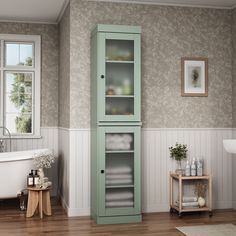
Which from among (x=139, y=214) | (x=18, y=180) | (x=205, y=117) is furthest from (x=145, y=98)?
(x=18, y=180)

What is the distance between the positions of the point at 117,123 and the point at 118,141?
0.70ft

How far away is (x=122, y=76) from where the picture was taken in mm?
4930

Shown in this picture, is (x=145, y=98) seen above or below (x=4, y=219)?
above

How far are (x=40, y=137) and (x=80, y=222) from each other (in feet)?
6.77

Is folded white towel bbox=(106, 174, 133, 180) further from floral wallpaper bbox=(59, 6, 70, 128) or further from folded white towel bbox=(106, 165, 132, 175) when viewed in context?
floral wallpaper bbox=(59, 6, 70, 128)

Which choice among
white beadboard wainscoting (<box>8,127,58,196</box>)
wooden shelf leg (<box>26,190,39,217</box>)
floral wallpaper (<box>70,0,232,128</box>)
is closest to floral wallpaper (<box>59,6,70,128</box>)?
floral wallpaper (<box>70,0,232,128</box>)

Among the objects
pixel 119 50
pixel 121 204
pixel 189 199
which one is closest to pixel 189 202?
pixel 189 199

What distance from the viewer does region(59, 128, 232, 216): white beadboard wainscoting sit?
5.20 m

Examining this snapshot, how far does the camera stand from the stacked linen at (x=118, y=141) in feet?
16.0

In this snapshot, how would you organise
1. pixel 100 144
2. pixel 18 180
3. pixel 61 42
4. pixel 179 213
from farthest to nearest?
pixel 61 42 → pixel 18 180 → pixel 179 213 → pixel 100 144

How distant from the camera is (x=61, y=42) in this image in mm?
6230

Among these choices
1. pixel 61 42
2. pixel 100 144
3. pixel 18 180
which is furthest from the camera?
pixel 61 42

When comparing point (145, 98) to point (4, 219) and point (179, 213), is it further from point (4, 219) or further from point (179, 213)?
point (4, 219)

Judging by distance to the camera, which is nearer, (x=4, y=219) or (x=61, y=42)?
(x=4, y=219)
